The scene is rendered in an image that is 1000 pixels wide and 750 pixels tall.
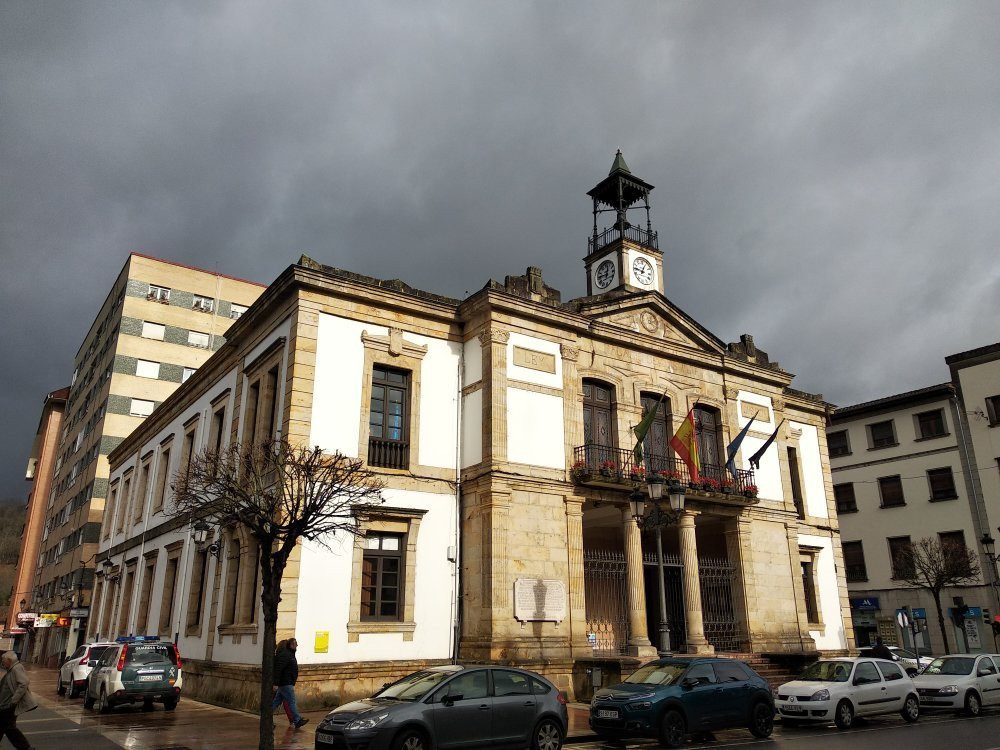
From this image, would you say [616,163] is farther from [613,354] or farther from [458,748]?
[458,748]

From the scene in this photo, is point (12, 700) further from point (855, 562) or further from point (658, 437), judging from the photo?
point (855, 562)

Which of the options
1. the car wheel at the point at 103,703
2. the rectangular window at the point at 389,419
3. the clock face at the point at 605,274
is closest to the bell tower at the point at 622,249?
the clock face at the point at 605,274

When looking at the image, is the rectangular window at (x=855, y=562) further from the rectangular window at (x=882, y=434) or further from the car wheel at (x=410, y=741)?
the car wheel at (x=410, y=741)

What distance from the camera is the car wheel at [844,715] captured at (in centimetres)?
1473

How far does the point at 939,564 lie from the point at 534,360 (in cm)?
2081

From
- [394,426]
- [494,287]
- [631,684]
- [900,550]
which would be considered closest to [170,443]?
[394,426]

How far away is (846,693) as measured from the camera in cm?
1490

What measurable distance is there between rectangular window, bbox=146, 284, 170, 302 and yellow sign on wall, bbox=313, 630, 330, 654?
37.0 m

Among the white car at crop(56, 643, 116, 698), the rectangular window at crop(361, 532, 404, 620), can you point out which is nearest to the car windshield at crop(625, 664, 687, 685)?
the rectangular window at crop(361, 532, 404, 620)

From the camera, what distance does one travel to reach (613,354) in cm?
2245

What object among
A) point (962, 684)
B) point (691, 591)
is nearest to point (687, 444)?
point (691, 591)

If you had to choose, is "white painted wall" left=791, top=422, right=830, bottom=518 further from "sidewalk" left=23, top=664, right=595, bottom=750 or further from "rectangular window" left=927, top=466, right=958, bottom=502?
"sidewalk" left=23, top=664, right=595, bottom=750

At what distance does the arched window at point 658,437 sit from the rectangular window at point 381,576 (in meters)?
7.85

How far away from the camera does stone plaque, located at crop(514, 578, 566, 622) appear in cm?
1784
